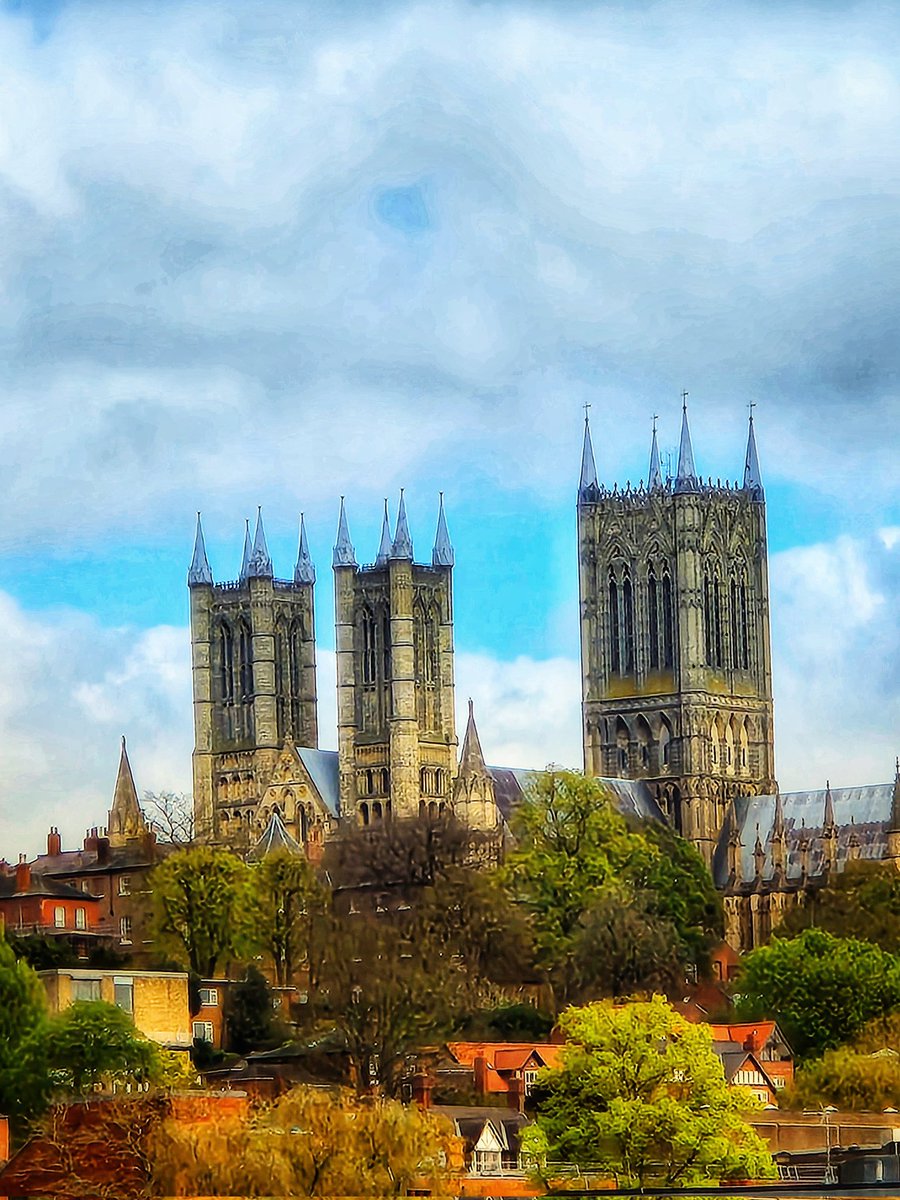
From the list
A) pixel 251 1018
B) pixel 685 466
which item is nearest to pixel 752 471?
pixel 685 466

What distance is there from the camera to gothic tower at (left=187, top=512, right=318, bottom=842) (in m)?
181

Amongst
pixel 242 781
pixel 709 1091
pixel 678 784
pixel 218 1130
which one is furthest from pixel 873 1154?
pixel 242 781

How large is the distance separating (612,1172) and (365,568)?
101 meters

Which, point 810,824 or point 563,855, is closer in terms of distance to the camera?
point 563,855

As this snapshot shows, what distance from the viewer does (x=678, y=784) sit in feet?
561

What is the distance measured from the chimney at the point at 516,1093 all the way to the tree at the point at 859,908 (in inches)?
1180

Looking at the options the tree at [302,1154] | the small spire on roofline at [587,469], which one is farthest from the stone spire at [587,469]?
the tree at [302,1154]

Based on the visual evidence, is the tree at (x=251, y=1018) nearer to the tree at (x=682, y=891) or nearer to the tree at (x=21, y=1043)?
the tree at (x=21, y=1043)

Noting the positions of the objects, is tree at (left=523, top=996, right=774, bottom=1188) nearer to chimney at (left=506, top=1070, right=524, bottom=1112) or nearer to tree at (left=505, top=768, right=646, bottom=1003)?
chimney at (left=506, top=1070, right=524, bottom=1112)

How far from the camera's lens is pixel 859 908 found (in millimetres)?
137000

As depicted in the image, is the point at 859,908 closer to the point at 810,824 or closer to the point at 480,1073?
the point at 810,824

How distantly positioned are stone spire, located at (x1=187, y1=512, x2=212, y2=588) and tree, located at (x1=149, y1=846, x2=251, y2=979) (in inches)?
2479

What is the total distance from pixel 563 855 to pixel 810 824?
35.9 meters

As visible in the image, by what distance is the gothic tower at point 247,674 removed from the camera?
181000 mm
